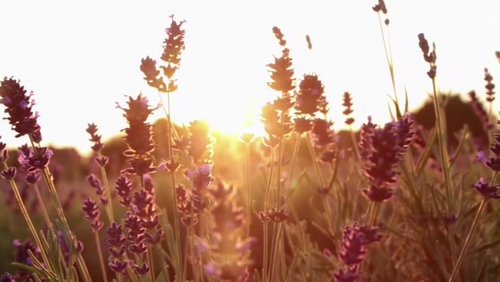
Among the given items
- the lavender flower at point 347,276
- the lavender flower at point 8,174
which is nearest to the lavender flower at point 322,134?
the lavender flower at point 8,174

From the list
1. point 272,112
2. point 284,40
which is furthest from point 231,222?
point 284,40

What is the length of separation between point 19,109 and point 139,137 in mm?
472

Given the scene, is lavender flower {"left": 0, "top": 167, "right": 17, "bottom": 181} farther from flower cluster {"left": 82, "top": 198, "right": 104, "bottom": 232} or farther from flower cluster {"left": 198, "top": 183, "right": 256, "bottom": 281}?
flower cluster {"left": 198, "top": 183, "right": 256, "bottom": 281}

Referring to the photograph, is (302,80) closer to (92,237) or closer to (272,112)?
(272,112)

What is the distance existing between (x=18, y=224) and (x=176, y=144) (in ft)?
22.1

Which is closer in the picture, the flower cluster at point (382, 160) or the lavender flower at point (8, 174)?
the flower cluster at point (382, 160)

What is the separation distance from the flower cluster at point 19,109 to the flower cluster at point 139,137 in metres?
0.34

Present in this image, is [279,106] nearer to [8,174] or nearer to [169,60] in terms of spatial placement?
[169,60]

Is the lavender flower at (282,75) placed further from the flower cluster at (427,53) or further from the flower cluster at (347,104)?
the flower cluster at (347,104)

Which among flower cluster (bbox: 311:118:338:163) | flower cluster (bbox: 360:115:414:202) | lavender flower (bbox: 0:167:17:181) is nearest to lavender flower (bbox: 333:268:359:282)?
flower cluster (bbox: 360:115:414:202)

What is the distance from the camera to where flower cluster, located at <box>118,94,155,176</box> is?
241 centimetres

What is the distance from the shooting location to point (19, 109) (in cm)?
248

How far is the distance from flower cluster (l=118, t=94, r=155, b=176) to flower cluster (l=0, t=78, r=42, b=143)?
1.13ft

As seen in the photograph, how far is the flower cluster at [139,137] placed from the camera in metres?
2.41
